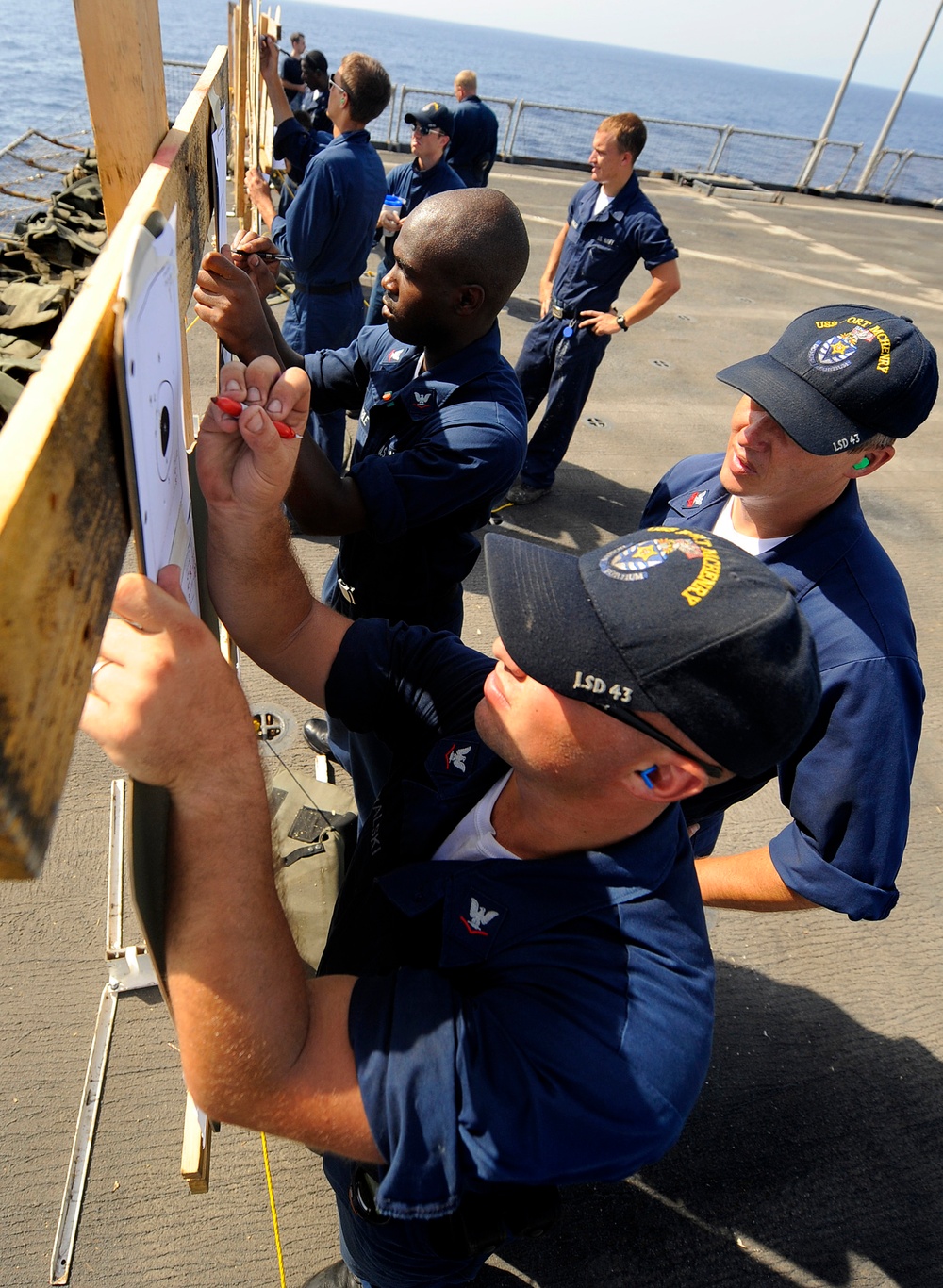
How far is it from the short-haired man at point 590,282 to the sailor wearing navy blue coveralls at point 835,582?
9.95 feet

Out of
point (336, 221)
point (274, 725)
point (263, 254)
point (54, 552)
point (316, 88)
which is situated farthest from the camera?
point (316, 88)

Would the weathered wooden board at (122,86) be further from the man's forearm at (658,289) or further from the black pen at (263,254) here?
the man's forearm at (658,289)

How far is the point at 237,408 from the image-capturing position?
142 cm

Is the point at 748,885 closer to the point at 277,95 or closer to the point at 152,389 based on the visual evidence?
the point at 152,389

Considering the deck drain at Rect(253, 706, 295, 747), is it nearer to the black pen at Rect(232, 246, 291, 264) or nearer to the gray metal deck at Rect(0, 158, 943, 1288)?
the gray metal deck at Rect(0, 158, 943, 1288)

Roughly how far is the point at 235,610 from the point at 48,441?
A: 3.39 ft

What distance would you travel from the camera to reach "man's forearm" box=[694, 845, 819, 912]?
212 centimetres

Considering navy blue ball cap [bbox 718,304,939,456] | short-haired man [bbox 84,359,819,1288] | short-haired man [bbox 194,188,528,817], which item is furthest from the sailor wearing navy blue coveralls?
short-haired man [bbox 194,188,528,817]

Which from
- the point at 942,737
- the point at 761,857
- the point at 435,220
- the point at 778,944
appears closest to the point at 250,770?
the point at 761,857

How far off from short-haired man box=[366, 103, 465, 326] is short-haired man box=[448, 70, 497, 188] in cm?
176

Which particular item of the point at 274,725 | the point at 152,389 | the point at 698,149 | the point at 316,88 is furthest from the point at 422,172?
the point at 698,149

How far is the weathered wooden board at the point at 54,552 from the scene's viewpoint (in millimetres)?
650

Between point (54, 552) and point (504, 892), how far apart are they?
0.94 meters

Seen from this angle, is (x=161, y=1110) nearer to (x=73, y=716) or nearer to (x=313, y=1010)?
(x=313, y=1010)
